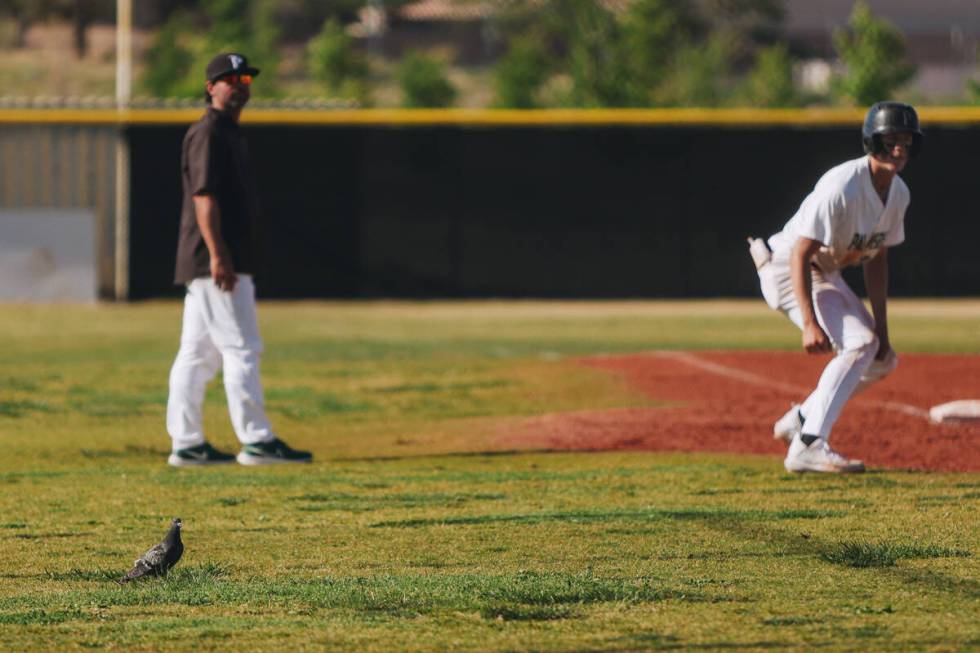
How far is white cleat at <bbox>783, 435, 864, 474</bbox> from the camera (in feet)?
26.4

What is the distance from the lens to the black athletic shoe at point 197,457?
346 inches

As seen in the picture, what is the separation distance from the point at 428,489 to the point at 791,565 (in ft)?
7.81

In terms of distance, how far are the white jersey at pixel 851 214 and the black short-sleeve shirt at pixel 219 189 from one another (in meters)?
2.58

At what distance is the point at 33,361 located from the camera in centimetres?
1509

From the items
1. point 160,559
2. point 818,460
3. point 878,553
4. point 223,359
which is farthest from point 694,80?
point 160,559

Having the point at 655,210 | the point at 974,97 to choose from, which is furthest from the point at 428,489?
the point at 974,97

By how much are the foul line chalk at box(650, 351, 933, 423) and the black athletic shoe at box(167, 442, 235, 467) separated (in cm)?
396

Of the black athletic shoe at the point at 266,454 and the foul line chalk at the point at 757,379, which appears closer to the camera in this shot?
the black athletic shoe at the point at 266,454

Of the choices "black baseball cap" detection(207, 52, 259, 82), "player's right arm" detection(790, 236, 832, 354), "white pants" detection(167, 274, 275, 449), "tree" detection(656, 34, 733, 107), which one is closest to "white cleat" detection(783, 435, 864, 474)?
"player's right arm" detection(790, 236, 832, 354)

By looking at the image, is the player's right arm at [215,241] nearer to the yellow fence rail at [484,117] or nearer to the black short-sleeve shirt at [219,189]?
the black short-sleeve shirt at [219,189]

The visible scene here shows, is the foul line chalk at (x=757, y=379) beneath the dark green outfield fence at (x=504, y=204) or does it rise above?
beneath

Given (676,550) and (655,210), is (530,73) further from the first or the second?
(676,550)

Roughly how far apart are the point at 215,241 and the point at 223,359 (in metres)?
0.67

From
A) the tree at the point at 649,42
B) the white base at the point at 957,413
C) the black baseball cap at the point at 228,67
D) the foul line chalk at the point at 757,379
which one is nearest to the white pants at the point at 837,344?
the white base at the point at 957,413
